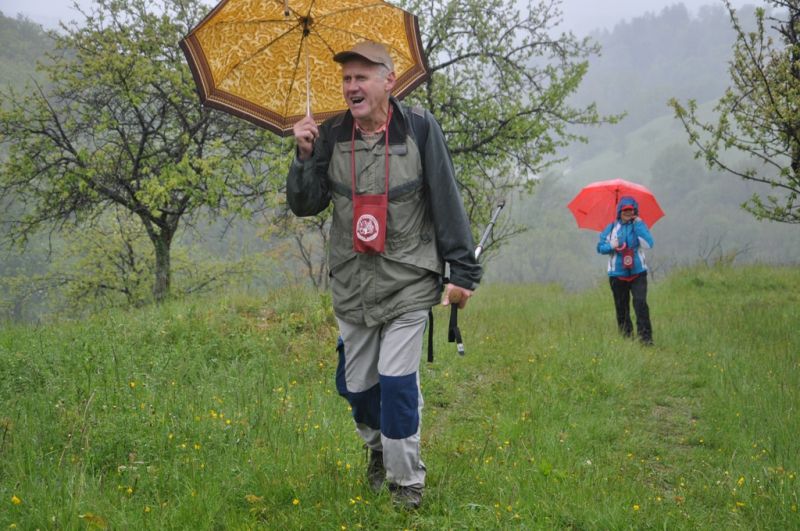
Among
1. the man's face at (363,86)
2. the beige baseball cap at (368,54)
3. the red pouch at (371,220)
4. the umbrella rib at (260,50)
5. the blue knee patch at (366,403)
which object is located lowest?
the blue knee patch at (366,403)

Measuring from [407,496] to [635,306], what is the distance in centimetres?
594

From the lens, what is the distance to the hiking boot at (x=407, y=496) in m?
3.21

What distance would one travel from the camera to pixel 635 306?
8.36 meters

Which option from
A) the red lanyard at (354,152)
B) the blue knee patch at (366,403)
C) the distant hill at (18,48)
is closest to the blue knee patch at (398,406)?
the blue knee patch at (366,403)

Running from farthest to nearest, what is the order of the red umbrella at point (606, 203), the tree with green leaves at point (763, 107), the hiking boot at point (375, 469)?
the red umbrella at point (606, 203)
the tree with green leaves at point (763, 107)
the hiking boot at point (375, 469)

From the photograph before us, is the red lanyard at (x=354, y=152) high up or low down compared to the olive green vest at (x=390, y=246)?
up

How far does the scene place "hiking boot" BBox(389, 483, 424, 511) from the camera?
3215 millimetres

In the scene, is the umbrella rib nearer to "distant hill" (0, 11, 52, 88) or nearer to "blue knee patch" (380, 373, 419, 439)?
"blue knee patch" (380, 373, 419, 439)

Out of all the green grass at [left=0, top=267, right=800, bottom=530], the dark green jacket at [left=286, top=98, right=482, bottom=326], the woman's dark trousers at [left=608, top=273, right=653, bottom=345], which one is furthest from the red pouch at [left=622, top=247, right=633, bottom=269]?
the dark green jacket at [left=286, top=98, right=482, bottom=326]

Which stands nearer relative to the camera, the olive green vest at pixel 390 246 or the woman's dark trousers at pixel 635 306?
the olive green vest at pixel 390 246

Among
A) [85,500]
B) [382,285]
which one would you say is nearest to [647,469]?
[382,285]

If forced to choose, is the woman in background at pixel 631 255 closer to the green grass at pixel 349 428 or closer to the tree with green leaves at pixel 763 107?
the green grass at pixel 349 428

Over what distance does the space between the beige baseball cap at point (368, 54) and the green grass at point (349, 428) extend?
2.07 metres

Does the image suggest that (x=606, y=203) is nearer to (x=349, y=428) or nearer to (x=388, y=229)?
(x=349, y=428)
